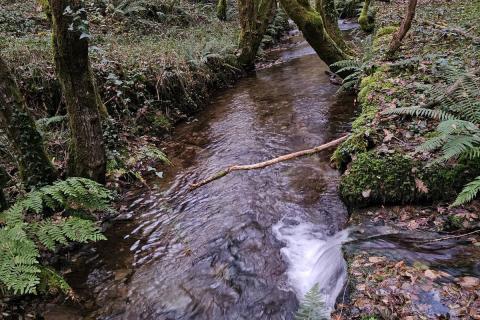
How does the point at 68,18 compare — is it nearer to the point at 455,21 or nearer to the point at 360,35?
the point at 455,21

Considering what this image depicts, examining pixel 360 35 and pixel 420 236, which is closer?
pixel 420 236

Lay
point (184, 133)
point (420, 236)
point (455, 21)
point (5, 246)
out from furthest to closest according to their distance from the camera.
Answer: point (455, 21) → point (184, 133) → point (420, 236) → point (5, 246)

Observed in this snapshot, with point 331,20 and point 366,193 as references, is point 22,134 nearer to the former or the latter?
point 366,193

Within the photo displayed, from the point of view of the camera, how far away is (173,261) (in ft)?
14.1

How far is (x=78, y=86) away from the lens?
4539 mm

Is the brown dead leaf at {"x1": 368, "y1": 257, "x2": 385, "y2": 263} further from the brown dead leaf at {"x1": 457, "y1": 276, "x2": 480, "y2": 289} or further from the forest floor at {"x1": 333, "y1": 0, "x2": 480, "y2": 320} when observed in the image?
the brown dead leaf at {"x1": 457, "y1": 276, "x2": 480, "y2": 289}

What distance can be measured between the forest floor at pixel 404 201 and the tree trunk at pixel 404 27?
0.47 metres

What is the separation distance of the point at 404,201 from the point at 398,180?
0.25m

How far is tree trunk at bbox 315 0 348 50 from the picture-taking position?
10703 mm

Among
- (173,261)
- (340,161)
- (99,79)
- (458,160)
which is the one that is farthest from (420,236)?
(99,79)

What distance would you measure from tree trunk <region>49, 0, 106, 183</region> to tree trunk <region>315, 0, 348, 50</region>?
802 centimetres

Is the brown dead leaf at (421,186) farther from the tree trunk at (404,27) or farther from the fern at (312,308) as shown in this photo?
the tree trunk at (404,27)

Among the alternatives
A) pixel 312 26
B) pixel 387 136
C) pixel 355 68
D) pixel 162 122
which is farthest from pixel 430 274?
pixel 312 26

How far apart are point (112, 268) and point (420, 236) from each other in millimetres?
3390
